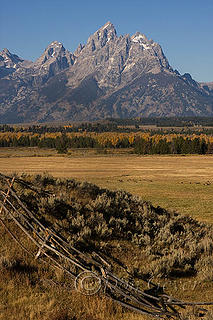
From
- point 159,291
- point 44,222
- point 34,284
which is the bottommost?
point 159,291

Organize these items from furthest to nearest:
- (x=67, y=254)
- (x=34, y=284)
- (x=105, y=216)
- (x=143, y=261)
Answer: (x=105, y=216) → (x=143, y=261) → (x=67, y=254) → (x=34, y=284)

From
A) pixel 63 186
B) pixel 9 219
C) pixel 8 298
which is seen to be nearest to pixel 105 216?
pixel 63 186

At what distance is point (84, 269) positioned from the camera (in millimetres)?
9688

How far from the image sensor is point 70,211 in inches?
533

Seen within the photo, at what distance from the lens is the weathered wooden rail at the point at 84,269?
8875mm

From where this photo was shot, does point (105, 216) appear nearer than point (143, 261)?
No

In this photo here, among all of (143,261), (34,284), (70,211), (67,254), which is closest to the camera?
(34,284)

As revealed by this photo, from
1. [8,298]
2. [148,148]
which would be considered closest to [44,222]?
[8,298]

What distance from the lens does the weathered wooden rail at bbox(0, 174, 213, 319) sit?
8.88 m

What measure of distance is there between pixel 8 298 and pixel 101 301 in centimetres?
244

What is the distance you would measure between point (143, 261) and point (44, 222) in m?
4.06

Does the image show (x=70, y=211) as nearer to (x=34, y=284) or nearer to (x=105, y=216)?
(x=105, y=216)

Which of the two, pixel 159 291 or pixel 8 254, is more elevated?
pixel 8 254

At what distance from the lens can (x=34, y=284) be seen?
9148mm
